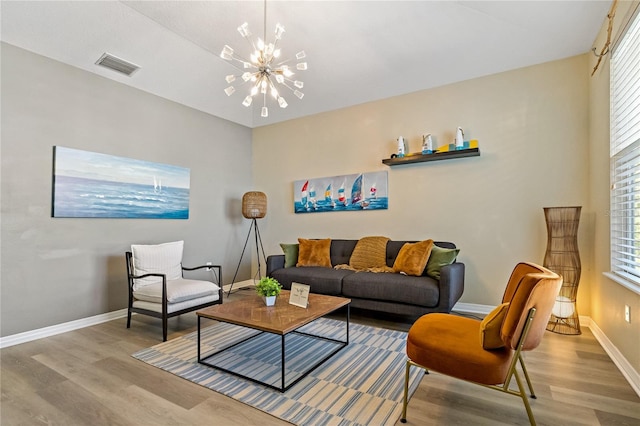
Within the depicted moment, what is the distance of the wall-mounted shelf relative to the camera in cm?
377

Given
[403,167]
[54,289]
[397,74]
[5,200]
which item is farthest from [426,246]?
[5,200]

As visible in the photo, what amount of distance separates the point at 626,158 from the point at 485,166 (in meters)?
1.47

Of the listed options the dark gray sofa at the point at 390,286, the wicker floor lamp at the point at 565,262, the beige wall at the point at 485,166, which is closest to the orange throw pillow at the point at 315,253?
the dark gray sofa at the point at 390,286

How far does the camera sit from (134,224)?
3998mm

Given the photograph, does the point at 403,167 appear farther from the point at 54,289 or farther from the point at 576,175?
the point at 54,289

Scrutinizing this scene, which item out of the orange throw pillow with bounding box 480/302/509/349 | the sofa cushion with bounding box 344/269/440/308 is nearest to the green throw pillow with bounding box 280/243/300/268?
the sofa cushion with bounding box 344/269/440/308

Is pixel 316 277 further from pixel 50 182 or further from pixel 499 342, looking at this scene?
pixel 50 182

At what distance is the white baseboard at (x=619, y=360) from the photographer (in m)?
2.04

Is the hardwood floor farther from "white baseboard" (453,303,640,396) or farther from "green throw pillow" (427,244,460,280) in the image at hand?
"green throw pillow" (427,244,460,280)

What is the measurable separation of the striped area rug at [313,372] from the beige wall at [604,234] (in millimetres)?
1522

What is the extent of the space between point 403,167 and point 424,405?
10.2 feet

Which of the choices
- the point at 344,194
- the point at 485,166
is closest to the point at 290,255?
the point at 344,194

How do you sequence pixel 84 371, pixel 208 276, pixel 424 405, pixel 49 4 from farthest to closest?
1. pixel 208 276
2. pixel 49 4
3. pixel 84 371
4. pixel 424 405

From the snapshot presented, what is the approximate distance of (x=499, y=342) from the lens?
158cm
